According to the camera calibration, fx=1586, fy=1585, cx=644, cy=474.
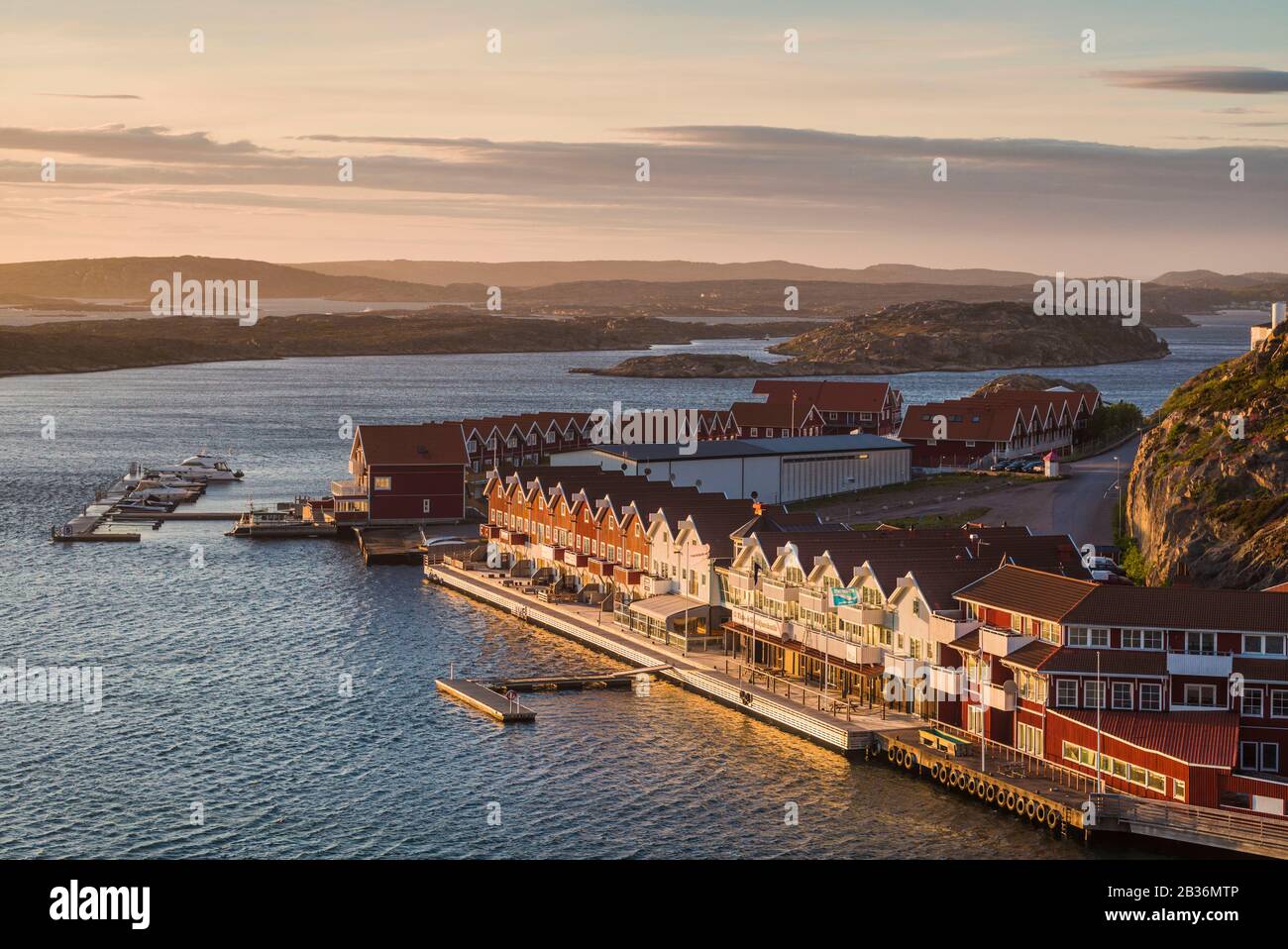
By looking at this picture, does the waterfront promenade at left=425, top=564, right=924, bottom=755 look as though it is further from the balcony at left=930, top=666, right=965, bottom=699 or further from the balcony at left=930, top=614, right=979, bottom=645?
the balcony at left=930, top=614, right=979, bottom=645

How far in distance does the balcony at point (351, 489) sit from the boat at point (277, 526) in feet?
5.60

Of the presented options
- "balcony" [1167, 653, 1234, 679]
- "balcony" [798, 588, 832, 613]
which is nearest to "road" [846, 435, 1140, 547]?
"balcony" [798, 588, 832, 613]

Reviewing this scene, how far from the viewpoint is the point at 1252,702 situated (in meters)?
35.0

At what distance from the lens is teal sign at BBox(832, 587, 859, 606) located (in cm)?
4425

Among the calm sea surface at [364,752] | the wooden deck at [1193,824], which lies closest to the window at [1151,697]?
the wooden deck at [1193,824]

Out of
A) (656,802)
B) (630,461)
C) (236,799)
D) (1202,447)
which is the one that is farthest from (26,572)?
(1202,447)

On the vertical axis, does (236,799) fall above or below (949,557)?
below

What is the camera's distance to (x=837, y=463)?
3406 inches

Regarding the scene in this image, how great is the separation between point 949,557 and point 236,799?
19.9m

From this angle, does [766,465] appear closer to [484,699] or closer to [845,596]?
[845,596]

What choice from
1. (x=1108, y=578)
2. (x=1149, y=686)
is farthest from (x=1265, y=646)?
(x=1108, y=578)
